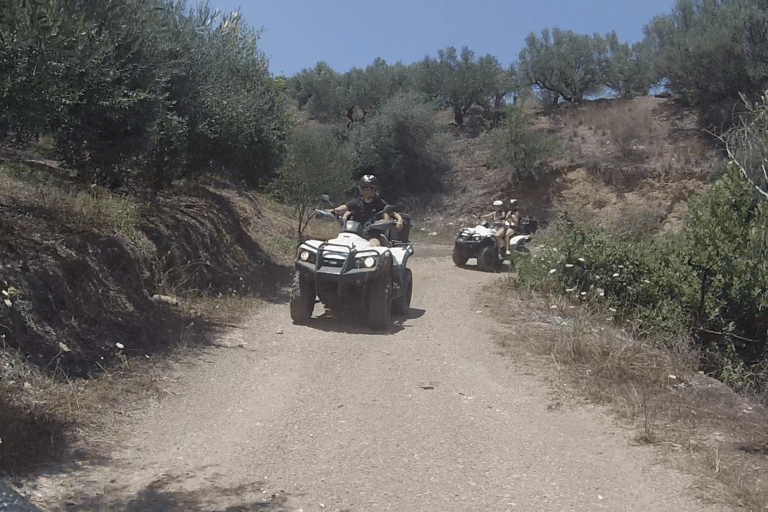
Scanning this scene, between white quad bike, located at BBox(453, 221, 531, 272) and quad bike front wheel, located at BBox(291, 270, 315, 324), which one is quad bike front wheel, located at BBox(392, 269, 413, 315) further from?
white quad bike, located at BBox(453, 221, 531, 272)

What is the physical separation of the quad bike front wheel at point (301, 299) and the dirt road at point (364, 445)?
1.35 metres

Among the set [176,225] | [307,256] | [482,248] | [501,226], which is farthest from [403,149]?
[307,256]

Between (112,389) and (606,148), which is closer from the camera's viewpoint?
(112,389)

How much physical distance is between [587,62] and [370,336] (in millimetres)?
35453

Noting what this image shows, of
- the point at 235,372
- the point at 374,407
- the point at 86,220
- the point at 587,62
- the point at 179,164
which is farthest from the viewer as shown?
the point at 587,62

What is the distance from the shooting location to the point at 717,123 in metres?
32.1

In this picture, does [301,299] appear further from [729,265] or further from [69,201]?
[729,265]

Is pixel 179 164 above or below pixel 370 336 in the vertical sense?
above

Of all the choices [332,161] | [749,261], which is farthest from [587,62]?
[749,261]

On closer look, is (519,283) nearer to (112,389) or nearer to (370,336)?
(370,336)

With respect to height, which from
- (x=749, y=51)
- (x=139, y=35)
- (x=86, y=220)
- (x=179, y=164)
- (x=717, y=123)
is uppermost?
(x=749, y=51)

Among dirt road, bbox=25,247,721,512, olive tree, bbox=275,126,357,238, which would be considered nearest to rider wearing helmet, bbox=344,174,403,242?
dirt road, bbox=25,247,721,512

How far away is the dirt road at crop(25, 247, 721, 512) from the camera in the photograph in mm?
4684

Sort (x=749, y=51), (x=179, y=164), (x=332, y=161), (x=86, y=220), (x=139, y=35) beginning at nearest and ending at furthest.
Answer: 1. (x=86, y=220)
2. (x=139, y=35)
3. (x=179, y=164)
4. (x=332, y=161)
5. (x=749, y=51)
